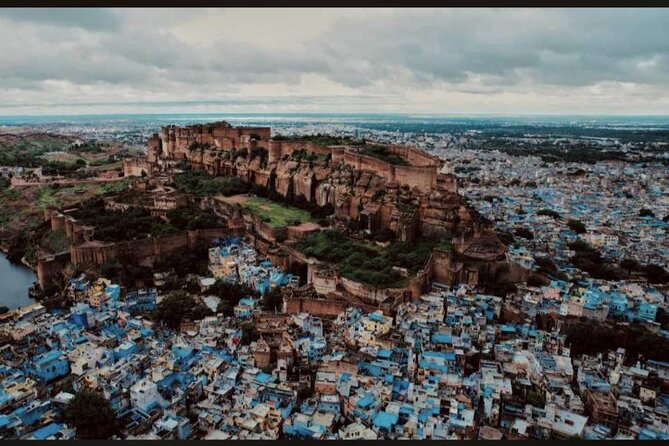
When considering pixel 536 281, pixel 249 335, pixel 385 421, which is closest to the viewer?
pixel 385 421

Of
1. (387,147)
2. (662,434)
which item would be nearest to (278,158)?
(387,147)

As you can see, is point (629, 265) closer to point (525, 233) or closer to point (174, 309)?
point (525, 233)

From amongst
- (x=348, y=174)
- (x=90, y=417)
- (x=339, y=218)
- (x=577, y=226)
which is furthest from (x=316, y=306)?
(x=577, y=226)

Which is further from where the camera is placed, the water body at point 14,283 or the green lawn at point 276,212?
the green lawn at point 276,212

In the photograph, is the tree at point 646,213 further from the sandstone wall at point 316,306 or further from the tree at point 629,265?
the sandstone wall at point 316,306

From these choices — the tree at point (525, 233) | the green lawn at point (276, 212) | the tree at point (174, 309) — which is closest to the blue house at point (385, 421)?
the tree at point (174, 309)

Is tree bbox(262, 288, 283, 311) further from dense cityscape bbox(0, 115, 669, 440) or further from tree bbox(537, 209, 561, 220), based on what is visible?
tree bbox(537, 209, 561, 220)

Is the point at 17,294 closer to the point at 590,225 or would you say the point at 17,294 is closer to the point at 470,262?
the point at 470,262
